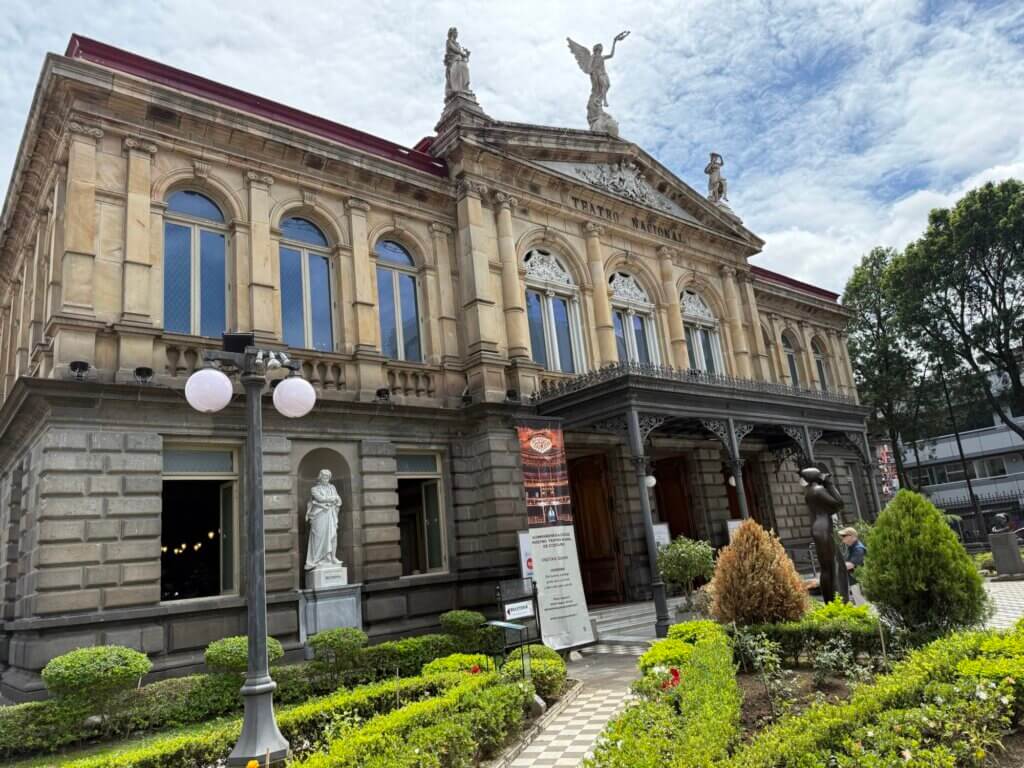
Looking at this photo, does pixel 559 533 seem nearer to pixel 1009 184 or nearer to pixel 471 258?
pixel 471 258

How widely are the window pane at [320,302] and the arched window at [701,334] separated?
12.3m

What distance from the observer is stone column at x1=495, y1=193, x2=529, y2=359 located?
1805 cm

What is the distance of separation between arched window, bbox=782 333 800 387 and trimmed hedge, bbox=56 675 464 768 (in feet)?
82.0

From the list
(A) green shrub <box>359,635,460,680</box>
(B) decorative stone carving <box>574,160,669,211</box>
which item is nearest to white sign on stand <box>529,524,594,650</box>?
(A) green shrub <box>359,635,460,680</box>

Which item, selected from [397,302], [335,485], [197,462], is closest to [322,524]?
[335,485]

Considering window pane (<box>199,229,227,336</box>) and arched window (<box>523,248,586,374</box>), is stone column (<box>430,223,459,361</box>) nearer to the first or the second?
arched window (<box>523,248,586,374</box>)

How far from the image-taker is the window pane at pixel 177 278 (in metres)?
13.9

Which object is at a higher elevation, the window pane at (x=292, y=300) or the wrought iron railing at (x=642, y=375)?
the window pane at (x=292, y=300)

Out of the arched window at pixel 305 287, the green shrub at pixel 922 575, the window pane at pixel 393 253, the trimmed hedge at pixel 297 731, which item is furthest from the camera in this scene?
the window pane at pixel 393 253

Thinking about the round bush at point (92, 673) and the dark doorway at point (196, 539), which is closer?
the round bush at point (92, 673)

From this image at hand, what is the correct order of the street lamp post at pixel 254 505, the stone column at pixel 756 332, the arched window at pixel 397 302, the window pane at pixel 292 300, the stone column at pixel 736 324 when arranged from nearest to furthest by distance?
the street lamp post at pixel 254 505 < the window pane at pixel 292 300 < the arched window at pixel 397 302 < the stone column at pixel 736 324 < the stone column at pixel 756 332

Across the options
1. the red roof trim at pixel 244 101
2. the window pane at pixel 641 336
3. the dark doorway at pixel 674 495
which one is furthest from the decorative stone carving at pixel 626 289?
the red roof trim at pixel 244 101

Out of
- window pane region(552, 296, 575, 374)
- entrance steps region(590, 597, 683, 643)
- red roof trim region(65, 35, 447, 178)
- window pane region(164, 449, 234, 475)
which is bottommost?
entrance steps region(590, 597, 683, 643)

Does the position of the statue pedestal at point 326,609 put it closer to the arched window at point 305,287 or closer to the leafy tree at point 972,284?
the arched window at point 305,287
